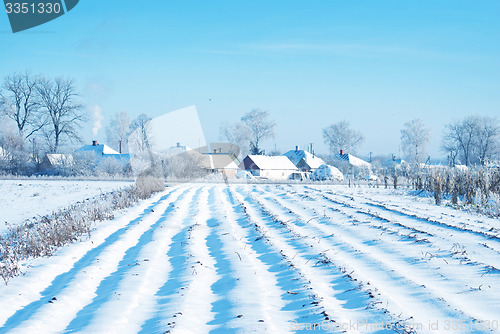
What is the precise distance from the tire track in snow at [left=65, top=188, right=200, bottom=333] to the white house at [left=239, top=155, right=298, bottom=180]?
43.0 meters

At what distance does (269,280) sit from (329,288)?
764mm

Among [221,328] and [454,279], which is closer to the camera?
[221,328]

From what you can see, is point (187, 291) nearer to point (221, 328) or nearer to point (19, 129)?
point (221, 328)

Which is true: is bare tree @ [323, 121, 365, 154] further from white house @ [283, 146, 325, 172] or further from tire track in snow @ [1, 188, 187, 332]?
tire track in snow @ [1, 188, 187, 332]

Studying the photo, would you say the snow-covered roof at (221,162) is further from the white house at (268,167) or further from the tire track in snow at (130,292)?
the tire track in snow at (130,292)

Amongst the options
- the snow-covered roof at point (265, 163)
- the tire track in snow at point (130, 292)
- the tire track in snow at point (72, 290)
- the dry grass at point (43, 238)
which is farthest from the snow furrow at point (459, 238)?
the snow-covered roof at point (265, 163)

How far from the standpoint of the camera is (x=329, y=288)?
460cm

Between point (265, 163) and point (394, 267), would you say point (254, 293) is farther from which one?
point (265, 163)

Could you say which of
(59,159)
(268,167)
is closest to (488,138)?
(268,167)

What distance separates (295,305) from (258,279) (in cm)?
94

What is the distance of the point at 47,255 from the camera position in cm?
644

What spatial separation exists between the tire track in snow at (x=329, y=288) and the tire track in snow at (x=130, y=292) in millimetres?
1754

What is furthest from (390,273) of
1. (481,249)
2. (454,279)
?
(481,249)

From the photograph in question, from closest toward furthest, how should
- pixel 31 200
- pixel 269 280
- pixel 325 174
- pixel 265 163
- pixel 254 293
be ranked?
1. pixel 254 293
2. pixel 269 280
3. pixel 31 200
4. pixel 325 174
5. pixel 265 163
